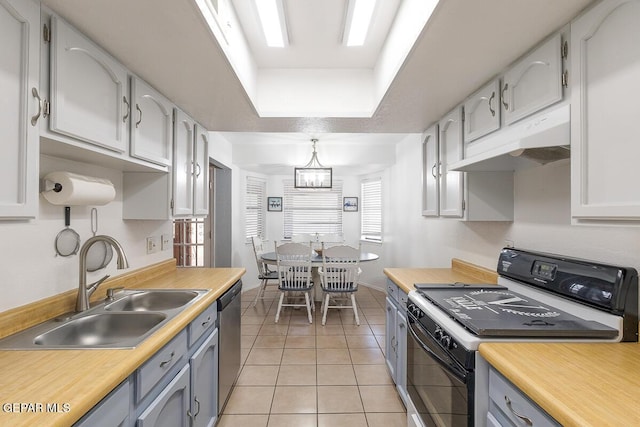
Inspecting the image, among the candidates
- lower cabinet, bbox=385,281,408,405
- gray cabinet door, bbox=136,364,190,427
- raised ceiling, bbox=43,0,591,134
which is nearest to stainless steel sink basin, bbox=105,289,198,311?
gray cabinet door, bbox=136,364,190,427

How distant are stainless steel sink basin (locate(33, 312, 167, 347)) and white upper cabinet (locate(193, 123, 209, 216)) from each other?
41.6 inches

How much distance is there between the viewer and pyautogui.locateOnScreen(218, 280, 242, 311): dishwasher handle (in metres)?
1.98

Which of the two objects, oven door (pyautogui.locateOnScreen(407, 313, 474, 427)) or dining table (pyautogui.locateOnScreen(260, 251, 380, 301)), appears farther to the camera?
dining table (pyautogui.locateOnScreen(260, 251, 380, 301))

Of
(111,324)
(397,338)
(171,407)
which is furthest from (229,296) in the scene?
(397,338)

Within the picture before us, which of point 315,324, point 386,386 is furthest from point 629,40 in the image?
point 315,324

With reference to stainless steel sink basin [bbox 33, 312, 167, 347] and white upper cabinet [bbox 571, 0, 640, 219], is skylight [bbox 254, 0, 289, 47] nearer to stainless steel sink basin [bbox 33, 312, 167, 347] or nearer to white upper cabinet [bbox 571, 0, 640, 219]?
white upper cabinet [bbox 571, 0, 640, 219]

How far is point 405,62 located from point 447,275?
1580 millimetres

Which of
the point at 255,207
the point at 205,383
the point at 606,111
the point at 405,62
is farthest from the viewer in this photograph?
the point at 255,207

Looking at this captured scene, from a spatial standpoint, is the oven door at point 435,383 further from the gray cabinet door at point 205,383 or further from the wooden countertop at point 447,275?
the gray cabinet door at point 205,383

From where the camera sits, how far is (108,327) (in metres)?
1.49

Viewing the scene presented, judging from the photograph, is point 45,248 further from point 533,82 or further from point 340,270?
point 340,270

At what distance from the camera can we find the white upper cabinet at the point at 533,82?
4.14 ft

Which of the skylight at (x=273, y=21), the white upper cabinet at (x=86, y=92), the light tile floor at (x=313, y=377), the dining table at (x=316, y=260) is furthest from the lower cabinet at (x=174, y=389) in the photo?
the dining table at (x=316, y=260)

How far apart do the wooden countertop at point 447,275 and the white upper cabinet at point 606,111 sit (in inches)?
43.6
